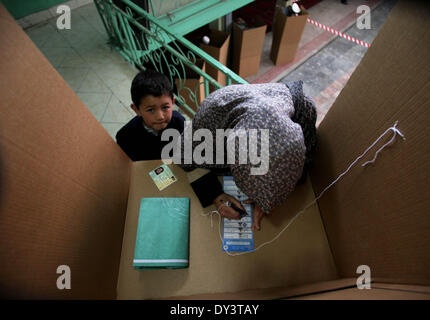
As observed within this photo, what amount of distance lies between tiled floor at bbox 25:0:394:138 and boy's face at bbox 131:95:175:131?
3.40ft

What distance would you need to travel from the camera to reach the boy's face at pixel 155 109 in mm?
1039

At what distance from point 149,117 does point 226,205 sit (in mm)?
604

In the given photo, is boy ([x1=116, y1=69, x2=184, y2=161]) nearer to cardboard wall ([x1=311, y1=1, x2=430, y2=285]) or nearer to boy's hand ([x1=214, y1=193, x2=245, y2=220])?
boy's hand ([x1=214, y1=193, x2=245, y2=220])

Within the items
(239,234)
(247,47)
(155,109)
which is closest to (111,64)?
(155,109)

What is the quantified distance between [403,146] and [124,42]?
2615 mm

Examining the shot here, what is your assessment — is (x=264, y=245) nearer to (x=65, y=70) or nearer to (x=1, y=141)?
(x=1, y=141)

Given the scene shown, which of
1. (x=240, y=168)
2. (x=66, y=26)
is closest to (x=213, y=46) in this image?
(x=66, y=26)

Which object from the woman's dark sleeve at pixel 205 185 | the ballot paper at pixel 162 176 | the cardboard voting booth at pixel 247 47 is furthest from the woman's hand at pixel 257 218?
the cardboard voting booth at pixel 247 47

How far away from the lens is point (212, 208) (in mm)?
866

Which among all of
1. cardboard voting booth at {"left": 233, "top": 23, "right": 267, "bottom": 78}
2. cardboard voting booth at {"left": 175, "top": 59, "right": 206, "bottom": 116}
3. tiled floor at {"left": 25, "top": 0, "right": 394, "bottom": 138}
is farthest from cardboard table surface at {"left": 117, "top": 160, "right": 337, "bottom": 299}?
cardboard voting booth at {"left": 233, "top": 23, "right": 267, "bottom": 78}

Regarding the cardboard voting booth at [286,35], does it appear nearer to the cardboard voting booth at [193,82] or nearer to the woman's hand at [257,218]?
the cardboard voting booth at [193,82]

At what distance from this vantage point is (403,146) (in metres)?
0.49

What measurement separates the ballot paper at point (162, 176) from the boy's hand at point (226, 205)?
222 millimetres

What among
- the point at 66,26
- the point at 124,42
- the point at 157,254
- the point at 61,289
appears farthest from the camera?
the point at 66,26
